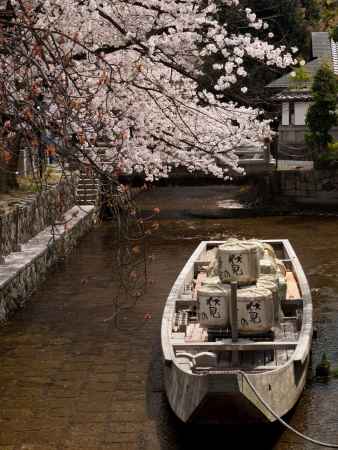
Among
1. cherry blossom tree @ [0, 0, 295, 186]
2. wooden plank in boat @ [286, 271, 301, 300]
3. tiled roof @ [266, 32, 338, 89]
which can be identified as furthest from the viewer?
tiled roof @ [266, 32, 338, 89]

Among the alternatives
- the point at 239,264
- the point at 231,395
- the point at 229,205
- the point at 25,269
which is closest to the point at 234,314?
the point at 239,264

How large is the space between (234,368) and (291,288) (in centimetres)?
394

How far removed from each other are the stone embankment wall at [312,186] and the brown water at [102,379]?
35.2ft

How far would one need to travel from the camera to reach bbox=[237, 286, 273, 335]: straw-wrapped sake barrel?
872cm

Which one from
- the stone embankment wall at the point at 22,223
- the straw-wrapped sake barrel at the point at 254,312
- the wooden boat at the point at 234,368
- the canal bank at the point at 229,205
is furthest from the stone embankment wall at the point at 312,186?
the straw-wrapped sake barrel at the point at 254,312

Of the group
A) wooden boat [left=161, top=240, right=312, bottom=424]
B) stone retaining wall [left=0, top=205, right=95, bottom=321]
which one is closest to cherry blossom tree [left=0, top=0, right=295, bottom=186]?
stone retaining wall [left=0, top=205, right=95, bottom=321]

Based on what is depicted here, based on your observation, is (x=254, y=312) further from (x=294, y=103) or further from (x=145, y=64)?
(x=294, y=103)

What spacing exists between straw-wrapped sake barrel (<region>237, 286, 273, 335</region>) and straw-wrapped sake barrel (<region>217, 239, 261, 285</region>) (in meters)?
0.49

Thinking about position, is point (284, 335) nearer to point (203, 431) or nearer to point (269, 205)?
point (203, 431)

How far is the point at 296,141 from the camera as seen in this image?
34.5 meters

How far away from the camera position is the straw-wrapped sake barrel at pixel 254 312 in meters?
8.72

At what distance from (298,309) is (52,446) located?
3957 millimetres

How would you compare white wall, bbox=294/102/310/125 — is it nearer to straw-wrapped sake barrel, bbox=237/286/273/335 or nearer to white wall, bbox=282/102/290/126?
white wall, bbox=282/102/290/126

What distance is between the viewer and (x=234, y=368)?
825cm
